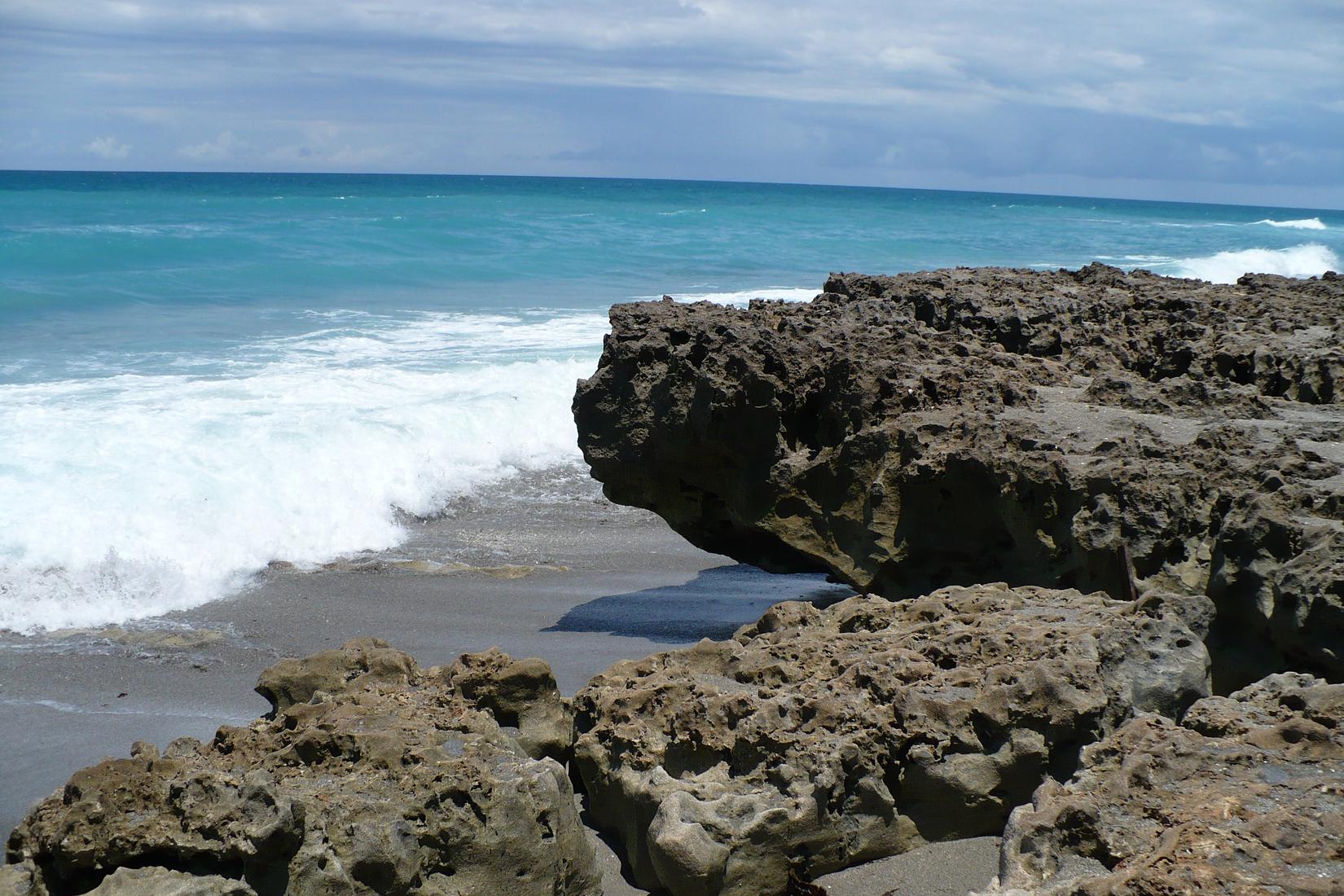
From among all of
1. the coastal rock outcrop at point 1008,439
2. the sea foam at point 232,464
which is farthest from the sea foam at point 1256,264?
the coastal rock outcrop at point 1008,439

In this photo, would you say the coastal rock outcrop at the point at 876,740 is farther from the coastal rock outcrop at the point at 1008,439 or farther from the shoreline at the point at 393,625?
the shoreline at the point at 393,625

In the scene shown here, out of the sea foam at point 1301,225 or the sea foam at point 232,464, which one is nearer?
the sea foam at point 232,464

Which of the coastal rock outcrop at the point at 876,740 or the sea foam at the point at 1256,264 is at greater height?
the sea foam at the point at 1256,264

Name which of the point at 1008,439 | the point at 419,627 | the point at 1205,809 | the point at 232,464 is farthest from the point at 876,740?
the point at 232,464

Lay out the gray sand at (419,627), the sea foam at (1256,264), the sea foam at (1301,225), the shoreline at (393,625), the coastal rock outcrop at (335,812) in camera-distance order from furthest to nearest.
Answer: the sea foam at (1301,225), the sea foam at (1256,264), the shoreline at (393,625), the gray sand at (419,627), the coastal rock outcrop at (335,812)

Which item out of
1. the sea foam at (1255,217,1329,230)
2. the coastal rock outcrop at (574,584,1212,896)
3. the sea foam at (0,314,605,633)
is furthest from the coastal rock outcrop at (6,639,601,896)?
the sea foam at (1255,217,1329,230)

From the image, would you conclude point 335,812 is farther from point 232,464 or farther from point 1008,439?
point 232,464

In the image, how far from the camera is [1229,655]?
11.4 ft

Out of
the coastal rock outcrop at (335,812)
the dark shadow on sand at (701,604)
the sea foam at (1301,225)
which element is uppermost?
the sea foam at (1301,225)

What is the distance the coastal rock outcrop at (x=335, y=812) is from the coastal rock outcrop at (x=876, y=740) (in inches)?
12.6

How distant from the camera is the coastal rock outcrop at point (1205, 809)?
1863 millimetres

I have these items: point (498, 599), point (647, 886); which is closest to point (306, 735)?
point (647, 886)

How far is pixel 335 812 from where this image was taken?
2719 millimetres

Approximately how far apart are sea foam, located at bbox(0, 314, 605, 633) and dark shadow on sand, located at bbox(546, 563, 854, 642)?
71.1 inches
